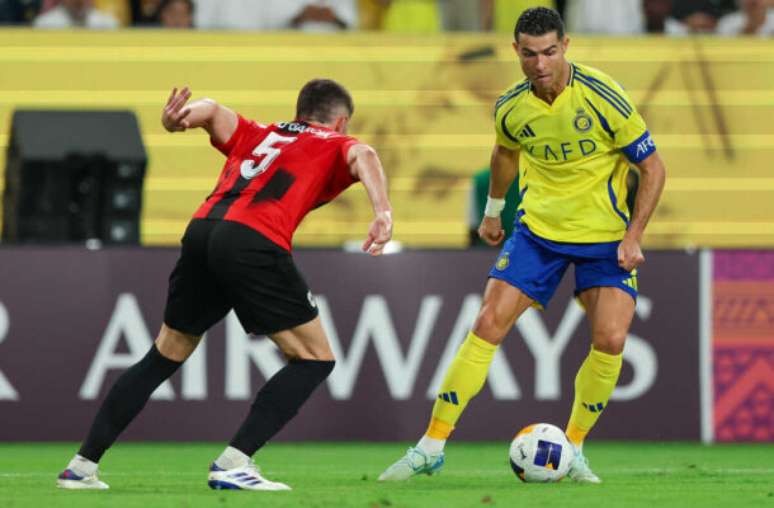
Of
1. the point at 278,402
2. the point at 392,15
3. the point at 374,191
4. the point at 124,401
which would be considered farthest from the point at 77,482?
the point at 392,15

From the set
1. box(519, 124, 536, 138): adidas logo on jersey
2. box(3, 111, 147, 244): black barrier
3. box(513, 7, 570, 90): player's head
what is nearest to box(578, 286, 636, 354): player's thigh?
box(519, 124, 536, 138): adidas logo on jersey

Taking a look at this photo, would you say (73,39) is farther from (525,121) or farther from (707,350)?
(525,121)

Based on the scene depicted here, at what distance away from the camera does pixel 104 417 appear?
650 centimetres

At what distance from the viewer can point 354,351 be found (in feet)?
33.2

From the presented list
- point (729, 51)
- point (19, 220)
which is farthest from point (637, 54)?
point (19, 220)

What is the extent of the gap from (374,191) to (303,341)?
641 millimetres

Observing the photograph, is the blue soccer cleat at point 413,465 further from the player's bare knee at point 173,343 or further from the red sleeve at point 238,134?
the red sleeve at point 238,134

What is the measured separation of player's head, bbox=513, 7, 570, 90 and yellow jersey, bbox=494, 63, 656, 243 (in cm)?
19

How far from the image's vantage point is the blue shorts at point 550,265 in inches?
276

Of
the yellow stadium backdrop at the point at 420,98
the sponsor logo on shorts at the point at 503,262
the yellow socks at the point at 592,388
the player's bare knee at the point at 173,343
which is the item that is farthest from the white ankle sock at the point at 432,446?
the yellow stadium backdrop at the point at 420,98

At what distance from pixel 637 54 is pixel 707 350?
134 inches

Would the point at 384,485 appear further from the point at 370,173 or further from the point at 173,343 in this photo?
the point at 370,173

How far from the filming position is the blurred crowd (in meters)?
12.8

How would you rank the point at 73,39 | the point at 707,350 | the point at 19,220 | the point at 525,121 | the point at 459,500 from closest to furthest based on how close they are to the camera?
1. the point at 459,500
2. the point at 525,121
3. the point at 707,350
4. the point at 19,220
5. the point at 73,39
